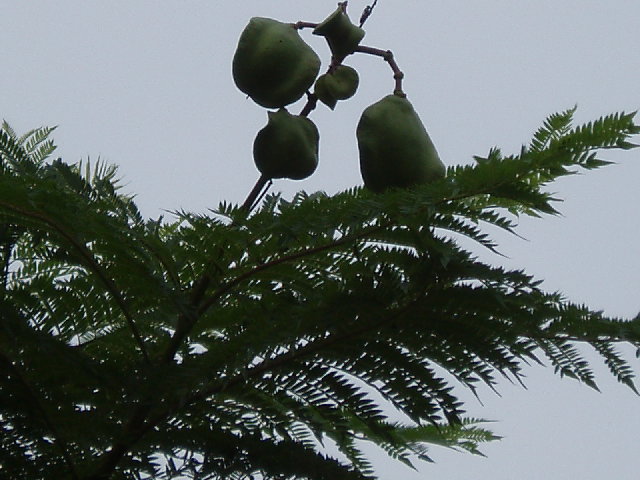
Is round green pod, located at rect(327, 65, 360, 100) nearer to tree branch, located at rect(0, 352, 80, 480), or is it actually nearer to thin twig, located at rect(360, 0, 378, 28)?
thin twig, located at rect(360, 0, 378, 28)

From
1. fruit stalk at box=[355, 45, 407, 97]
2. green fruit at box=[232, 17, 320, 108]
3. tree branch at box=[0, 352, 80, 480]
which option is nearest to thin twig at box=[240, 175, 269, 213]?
green fruit at box=[232, 17, 320, 108]

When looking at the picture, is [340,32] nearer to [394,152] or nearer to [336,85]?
[336,85]

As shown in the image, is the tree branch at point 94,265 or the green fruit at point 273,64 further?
the green fruit at point 273,64

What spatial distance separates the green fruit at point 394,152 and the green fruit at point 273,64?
0.22 metres

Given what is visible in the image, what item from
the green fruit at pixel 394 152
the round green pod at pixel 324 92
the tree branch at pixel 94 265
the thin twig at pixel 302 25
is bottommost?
the tree branch at pixel 94 265

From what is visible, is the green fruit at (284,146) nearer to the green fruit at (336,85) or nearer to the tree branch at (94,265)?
the green fruit at (336,85)

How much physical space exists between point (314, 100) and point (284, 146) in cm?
21

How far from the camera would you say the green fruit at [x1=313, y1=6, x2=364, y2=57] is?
2412mm

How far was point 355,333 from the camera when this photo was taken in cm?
204

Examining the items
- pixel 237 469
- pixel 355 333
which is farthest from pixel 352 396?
pixel 237 469

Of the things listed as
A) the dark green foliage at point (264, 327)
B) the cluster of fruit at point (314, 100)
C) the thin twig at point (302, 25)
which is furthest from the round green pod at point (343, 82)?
the dark green foliage at point (264, 327)

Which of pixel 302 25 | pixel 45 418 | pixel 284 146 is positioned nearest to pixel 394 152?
pixel 284 146

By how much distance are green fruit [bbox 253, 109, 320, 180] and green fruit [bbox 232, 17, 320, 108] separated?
49 millimetres

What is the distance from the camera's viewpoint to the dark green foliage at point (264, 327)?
6.40 ft
